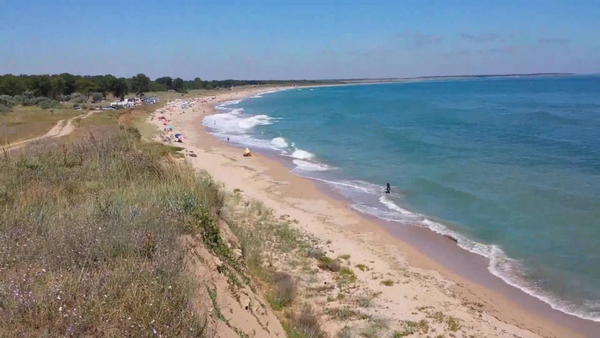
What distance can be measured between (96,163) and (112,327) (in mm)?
6985

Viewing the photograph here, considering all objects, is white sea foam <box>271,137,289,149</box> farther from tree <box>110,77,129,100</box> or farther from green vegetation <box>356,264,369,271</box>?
tree <box>110,77,129,100</box>

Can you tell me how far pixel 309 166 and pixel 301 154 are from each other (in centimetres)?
569

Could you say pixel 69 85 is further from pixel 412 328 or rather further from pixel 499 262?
pixel 412 328

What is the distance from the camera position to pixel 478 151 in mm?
40750

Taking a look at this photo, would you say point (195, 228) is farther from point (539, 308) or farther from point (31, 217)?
point (539, 308)

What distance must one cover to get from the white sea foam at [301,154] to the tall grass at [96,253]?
104 feet

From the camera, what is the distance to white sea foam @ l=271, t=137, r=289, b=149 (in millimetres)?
48494

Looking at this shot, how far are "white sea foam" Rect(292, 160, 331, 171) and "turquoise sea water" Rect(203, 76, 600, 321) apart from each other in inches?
3.3

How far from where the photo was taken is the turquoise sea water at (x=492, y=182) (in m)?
17.4

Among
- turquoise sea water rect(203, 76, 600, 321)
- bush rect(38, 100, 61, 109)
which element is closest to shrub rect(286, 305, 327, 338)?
turquoise sea water rect(203, 76, 600, 321)

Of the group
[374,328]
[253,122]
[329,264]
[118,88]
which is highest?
[118,88]

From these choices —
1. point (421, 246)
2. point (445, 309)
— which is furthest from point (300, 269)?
point (421, 246)

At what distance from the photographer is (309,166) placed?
3694 centimetres

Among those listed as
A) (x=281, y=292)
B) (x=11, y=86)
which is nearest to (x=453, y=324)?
(x=281, y=292)
